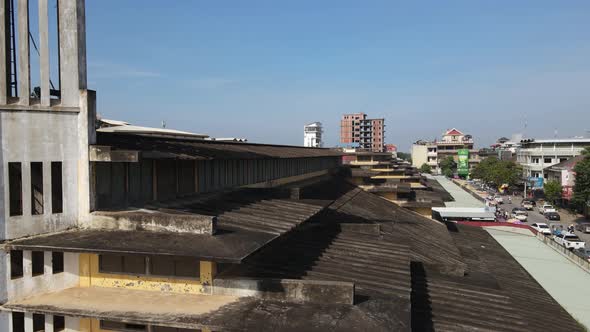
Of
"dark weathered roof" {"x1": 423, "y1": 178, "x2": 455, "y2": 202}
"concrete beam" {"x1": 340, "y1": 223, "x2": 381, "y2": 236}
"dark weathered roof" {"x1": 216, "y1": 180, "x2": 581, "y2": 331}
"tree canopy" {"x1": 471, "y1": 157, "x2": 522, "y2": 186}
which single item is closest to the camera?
"dark weathered roof" {"x1": 216, "y1": 180, "x2": 581, "y2": 331}

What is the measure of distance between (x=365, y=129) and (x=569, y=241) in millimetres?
140691

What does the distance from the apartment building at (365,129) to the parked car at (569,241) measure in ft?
444

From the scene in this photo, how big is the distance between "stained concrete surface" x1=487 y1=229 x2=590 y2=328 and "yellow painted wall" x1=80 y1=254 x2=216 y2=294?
700 inches

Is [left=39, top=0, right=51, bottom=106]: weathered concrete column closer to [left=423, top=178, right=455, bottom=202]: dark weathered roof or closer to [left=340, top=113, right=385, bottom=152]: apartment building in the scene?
[left=423, top=178, right=455, bottom=202]: dark weathered roof

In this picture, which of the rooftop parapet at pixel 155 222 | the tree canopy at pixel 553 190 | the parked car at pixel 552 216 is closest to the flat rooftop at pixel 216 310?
the rooftop parapet at pixel 155 222

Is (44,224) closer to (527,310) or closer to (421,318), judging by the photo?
(421,318)

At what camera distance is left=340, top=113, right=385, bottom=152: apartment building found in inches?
7082

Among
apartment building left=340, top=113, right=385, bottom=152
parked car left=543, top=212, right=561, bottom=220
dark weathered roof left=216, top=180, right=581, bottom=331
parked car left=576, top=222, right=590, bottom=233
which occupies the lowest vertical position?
parked car left=576, top=222, right=590, bottom=233

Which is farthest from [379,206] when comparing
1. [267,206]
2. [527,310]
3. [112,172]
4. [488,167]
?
[488,167]

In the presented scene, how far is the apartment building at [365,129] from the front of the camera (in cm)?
17988

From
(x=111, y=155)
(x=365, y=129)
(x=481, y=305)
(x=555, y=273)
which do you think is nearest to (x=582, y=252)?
(x=555, y=273)

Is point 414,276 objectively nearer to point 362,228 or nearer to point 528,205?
point 362,228

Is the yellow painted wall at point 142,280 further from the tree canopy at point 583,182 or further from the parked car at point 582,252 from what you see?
the tree canopy at point 583,182

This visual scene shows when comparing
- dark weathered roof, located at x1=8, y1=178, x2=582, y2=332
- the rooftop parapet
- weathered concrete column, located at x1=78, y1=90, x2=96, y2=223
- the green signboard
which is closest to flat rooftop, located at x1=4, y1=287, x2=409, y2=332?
dark weathered roof, located at x1=8, y1=178, x2=582, y2=332
